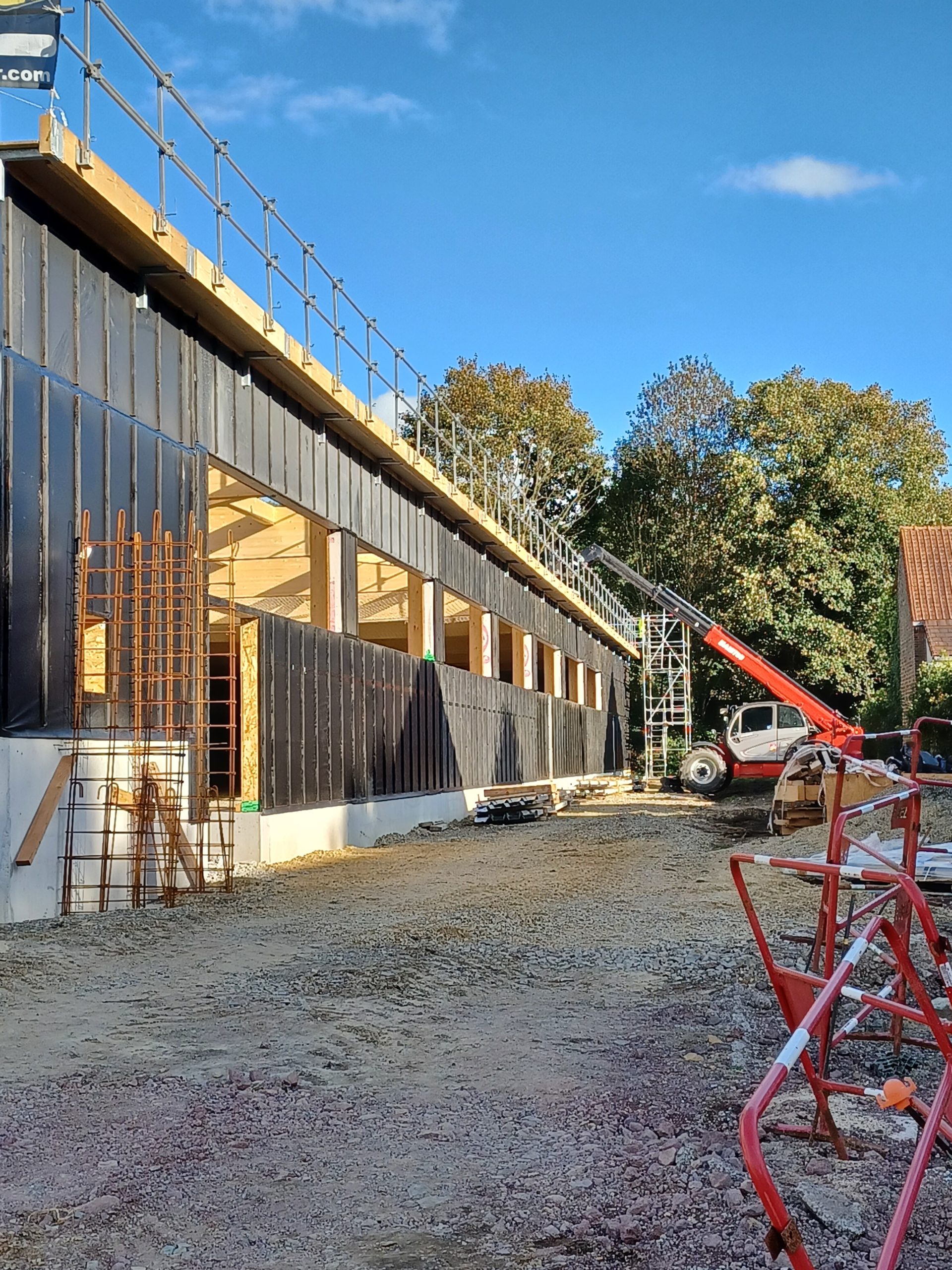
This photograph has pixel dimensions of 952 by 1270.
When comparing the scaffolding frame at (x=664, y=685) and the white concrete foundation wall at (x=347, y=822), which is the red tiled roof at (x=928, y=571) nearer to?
the scaffolding frame at (x=664, y=685)

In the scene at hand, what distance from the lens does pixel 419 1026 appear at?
20.7 ft

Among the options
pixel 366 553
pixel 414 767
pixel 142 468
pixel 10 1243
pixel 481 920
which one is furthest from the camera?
pixel 414 767

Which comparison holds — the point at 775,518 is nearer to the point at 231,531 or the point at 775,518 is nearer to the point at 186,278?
the point at 231,531

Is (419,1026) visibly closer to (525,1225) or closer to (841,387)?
(525,1225)

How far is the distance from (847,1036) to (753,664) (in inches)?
961

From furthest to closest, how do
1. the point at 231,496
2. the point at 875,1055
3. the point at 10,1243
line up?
1. the point at 231,496
2. the point at 875,1055
3. the point at 10,1243

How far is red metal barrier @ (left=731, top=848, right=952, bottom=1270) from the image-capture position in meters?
2.65

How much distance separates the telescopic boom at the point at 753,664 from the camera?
86.2 feet

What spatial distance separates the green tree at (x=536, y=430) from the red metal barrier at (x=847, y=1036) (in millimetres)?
43206

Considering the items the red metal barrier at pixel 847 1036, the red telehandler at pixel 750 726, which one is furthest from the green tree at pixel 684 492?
the red metal barrier at pixel 847 1036

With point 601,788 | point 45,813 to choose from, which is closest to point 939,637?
point 601,788

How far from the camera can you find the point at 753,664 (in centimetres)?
2828

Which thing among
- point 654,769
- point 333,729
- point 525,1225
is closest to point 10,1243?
point 525,1225

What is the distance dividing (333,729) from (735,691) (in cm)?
3057
